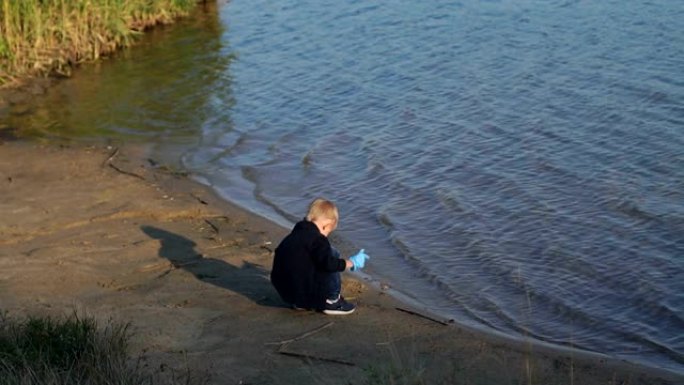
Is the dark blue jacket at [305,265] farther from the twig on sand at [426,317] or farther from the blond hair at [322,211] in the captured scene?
the twig on sand at [426,317]

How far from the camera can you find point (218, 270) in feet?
32.7

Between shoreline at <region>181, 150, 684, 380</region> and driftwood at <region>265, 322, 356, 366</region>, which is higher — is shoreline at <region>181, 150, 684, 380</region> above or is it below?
below

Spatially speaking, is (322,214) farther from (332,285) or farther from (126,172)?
(126,172)

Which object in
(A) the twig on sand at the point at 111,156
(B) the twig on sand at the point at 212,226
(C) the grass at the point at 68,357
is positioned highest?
(C) the grass at the point at 68,357

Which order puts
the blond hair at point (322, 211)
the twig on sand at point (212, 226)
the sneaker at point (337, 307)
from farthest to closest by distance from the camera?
1. the twig on sand at point (212, 226)
2. the sneaker at point (337, 307)
3. the blond hair at point (322, 211)

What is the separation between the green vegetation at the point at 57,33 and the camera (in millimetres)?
17625

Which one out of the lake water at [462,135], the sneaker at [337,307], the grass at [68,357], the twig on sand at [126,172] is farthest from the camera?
the twig on sand at [126,172]

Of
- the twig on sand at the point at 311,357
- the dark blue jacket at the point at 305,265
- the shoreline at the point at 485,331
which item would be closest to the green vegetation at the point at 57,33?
the shoreline at the point at 485,331

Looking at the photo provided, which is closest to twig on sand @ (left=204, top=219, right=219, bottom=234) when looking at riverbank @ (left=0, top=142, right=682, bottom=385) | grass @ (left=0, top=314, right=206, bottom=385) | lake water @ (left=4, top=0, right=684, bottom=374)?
riverbank @ (left=0, top=142, right=682, bottom=385)

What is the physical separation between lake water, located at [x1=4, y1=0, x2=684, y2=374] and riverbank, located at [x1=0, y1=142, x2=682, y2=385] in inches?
31.3

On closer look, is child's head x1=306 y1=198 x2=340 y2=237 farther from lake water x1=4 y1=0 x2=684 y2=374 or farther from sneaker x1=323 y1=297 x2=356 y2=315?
lake water x1=4 y1=0 x2=684 y2=374

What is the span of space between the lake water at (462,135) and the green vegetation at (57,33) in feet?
1.53

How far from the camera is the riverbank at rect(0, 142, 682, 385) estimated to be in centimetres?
751

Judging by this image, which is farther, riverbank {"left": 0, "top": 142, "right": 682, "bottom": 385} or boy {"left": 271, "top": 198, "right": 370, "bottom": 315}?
boy {"left": 271, "top": 198, "right": 370, "bottom": 315}
